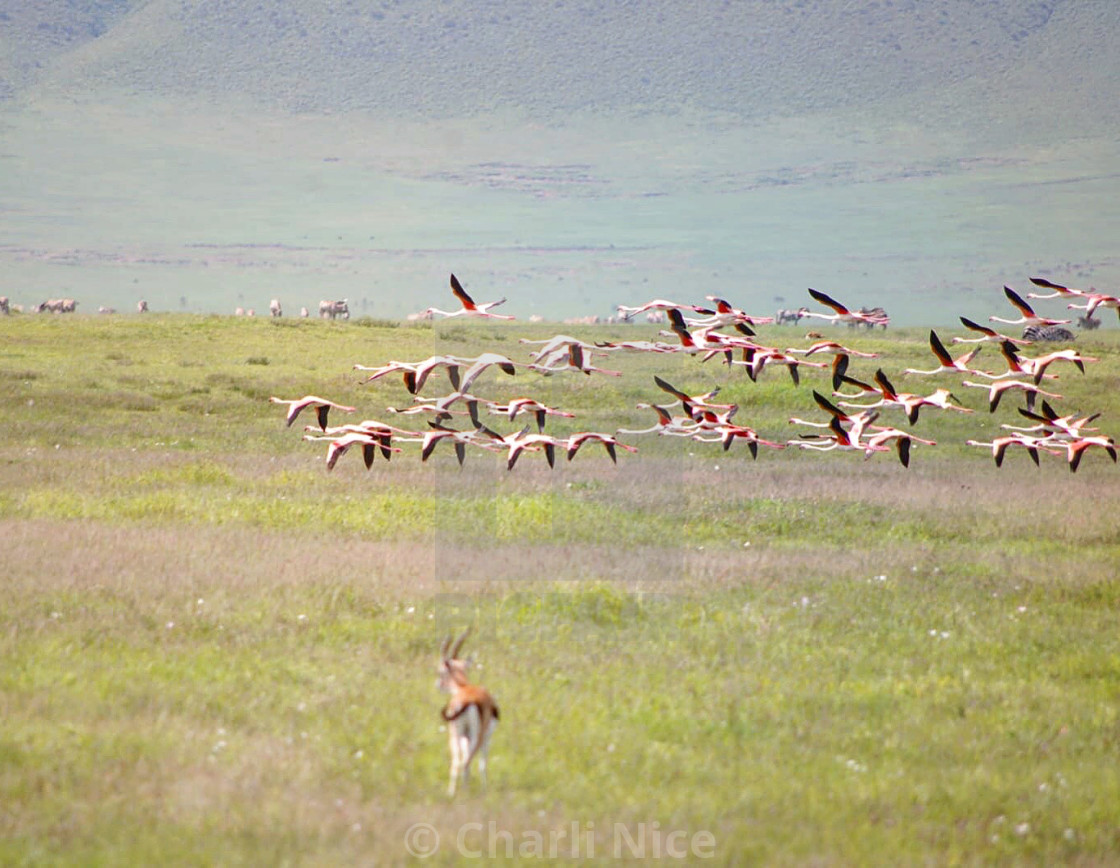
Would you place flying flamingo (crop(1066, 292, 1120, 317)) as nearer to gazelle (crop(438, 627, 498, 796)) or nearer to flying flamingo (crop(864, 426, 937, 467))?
flying flamingo (crop(864, 426, 937, 467))

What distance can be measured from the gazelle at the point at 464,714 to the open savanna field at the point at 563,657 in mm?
359

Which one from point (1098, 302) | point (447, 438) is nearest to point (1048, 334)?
point (1098, 302)

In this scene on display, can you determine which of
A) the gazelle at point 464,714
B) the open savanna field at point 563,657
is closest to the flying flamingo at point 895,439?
the open savanna field at point 563,657

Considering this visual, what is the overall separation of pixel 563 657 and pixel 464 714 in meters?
3.71

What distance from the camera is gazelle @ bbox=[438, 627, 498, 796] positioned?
21.8ft

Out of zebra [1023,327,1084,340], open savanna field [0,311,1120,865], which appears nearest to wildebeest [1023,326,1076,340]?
zebra [1023,327,1084,340]

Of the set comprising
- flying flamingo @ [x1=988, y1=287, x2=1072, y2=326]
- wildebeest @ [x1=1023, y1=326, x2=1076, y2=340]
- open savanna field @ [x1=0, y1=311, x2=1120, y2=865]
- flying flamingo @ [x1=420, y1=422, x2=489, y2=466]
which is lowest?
open savanna field @ [x1=0, y1=311, x2=1120, y2=865]

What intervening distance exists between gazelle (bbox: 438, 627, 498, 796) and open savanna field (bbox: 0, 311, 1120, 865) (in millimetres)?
359

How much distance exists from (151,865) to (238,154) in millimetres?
188280

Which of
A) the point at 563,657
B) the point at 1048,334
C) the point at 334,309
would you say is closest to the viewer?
the point at 563,657

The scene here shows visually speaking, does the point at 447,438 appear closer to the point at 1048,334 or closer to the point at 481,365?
the point at 481,365

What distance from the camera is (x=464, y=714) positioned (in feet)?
22.0

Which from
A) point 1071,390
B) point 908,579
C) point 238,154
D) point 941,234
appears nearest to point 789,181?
point 941,234

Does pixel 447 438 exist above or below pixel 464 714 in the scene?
above
